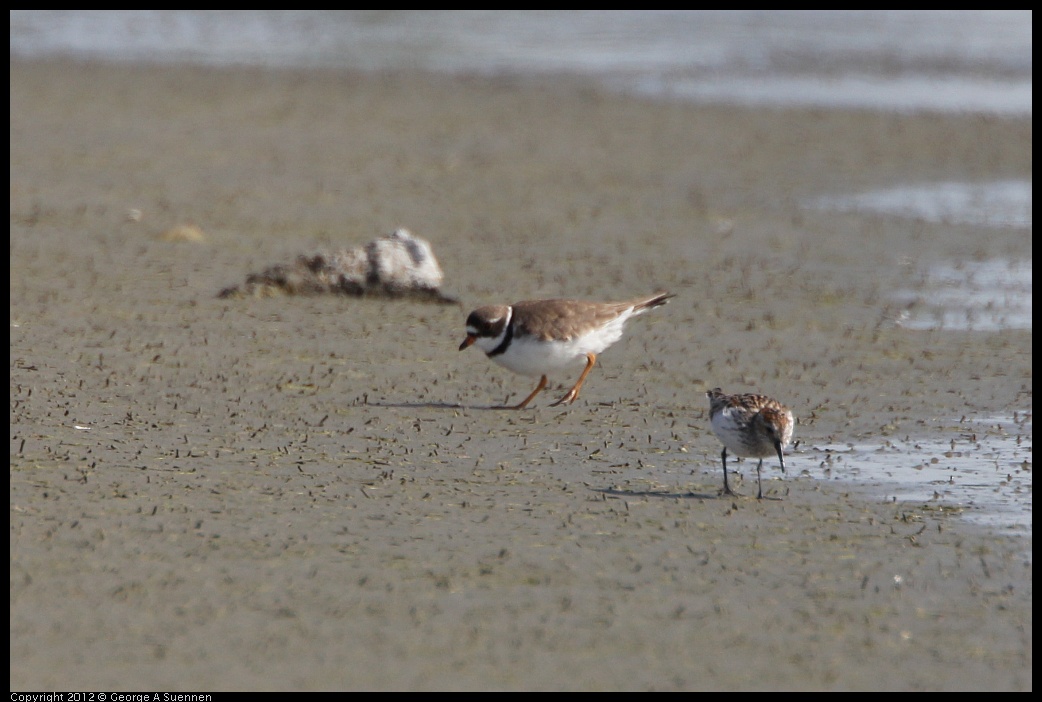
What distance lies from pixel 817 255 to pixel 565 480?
7.65 metres

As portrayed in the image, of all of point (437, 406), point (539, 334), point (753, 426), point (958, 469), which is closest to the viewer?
point (753, 426)

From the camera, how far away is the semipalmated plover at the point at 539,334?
8805mm

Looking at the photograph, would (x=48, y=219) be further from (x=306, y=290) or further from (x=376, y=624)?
(x=376, y=624)

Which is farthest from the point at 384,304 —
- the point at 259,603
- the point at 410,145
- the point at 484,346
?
the point at 410,145

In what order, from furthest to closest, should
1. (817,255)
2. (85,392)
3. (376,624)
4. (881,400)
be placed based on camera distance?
(817,255) < (881,400) < (85,392) < (376,624)

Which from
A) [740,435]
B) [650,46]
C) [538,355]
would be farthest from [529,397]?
[650,46]

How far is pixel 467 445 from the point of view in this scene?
8.08 m

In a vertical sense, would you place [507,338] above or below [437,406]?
above

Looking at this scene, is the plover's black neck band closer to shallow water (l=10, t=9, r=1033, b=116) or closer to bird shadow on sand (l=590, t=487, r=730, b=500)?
bird shadow on sand (l=590, t=487, r=730, b=500)

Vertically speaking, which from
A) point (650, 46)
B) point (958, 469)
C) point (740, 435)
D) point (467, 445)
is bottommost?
→ point (650, 46)

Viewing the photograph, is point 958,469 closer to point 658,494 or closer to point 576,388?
point 658,494

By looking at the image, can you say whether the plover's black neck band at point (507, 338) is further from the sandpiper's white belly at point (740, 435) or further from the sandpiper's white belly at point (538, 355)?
the sandpiper's white belly at point (740, 435)

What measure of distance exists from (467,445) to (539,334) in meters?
1.02

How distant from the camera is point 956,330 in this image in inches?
446
